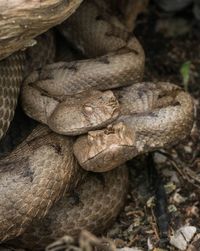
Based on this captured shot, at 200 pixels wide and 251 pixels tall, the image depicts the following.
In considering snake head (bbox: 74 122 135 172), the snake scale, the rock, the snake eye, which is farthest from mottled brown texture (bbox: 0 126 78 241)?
the rock

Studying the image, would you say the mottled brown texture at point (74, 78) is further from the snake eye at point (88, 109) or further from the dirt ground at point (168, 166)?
the dirt ground at point (168, 166)

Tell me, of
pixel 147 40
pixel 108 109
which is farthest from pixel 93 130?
pixel 147 40

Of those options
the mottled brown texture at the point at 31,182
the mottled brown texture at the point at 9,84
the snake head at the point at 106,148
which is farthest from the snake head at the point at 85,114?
the mottled brown texture at the point at 9,84

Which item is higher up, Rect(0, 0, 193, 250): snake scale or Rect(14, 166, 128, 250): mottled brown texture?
Rect(0, 0, 193, 250): snake scale

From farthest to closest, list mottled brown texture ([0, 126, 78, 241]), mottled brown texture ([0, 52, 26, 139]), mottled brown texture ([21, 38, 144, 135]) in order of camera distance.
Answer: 1. mottled brown texture ([21, 38, 144, 135])
2. mottled brown texture ([0, 52, 26, 139])
3. mottled brown texture ([0, 126, 78, 241])

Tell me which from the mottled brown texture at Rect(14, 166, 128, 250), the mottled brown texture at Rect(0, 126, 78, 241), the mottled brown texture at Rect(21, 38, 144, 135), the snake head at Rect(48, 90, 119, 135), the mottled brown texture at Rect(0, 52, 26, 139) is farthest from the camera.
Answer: the mottled brown texture at Rect(21, 38, 144, 135)

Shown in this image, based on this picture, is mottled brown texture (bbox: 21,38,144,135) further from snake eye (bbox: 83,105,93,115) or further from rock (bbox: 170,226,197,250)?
rock (bbox: 170,226,197,250)

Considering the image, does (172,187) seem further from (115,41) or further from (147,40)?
(147,40)

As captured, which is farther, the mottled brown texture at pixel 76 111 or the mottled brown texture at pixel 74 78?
the mottled brown texture at pixel 74 78

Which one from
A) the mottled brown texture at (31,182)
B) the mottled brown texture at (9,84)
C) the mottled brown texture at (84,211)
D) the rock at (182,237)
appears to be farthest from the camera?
the mottled brown texture at (9,84)
